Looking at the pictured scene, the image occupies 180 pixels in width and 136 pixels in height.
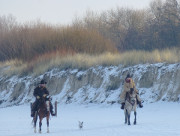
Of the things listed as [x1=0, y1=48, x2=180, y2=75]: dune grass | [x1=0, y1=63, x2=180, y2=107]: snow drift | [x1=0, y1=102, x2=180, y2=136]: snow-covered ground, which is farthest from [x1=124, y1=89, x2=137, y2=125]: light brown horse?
[x1=0, y1=48, x2=180, y2=75]: dune grass

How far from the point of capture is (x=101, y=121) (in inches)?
1041

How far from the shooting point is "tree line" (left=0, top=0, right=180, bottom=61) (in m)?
55.9

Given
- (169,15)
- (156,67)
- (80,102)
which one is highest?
(169,15)

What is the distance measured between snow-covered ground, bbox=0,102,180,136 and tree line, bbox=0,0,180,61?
15.6 meters

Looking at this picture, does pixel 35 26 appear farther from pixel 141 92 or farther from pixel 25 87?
pixel 141 92

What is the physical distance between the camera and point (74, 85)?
142ft

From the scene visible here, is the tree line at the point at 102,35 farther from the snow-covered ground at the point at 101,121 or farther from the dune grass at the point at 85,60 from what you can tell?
the snow-covered ground at the point at 101,121

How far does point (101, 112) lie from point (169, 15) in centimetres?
2872

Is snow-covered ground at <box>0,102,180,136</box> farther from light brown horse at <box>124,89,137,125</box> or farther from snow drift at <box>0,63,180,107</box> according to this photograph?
snow drift at <box>0,63,180,107</box>

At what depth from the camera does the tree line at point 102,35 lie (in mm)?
55906

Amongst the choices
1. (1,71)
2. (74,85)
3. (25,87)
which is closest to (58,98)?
(74,85)

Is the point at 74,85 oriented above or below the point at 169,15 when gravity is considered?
below

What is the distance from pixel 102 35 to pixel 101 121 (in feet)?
126

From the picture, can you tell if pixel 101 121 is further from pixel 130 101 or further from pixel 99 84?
pixel 99 84
